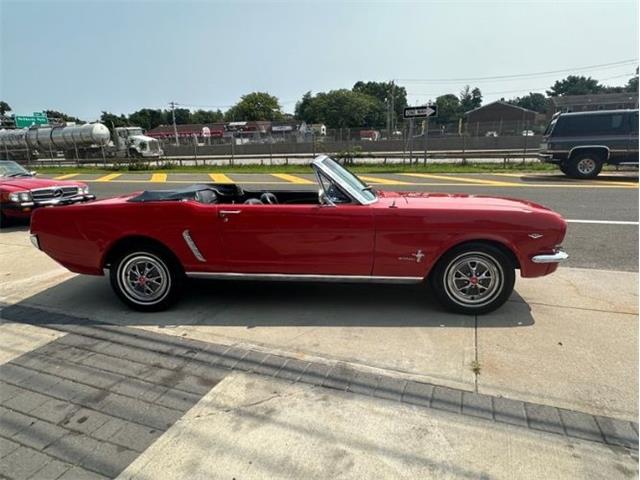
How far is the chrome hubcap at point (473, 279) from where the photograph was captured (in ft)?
12.0

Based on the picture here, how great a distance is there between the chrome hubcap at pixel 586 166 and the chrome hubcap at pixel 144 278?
578 inches

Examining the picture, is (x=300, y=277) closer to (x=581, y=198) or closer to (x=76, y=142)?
(x=581, y=198)

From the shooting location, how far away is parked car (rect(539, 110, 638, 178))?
13.6m

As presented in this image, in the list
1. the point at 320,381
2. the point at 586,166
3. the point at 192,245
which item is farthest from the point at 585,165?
the point at 320,381

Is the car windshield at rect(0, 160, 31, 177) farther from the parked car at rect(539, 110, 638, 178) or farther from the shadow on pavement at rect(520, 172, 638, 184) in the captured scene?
the parked car at rect(539, 110, 638, 178)

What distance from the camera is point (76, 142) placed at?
3500cm

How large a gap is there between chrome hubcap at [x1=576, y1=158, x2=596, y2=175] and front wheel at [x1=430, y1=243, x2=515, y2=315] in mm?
12947

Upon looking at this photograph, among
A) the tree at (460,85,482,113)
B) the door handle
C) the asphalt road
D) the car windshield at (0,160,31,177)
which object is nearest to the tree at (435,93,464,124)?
the tree at (460,85,482,113)

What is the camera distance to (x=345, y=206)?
3.71 m

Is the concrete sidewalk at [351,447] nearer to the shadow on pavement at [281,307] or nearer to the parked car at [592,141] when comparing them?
the shadow on pavement at [281,307]

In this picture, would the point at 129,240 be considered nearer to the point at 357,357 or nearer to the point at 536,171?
the point at 357,357

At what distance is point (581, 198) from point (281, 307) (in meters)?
9.06

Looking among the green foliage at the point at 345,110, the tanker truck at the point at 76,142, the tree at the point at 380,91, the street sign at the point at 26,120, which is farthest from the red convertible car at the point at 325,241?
the tree at the point at 380,91

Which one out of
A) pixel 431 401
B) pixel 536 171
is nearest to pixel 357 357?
pixel 431 401
